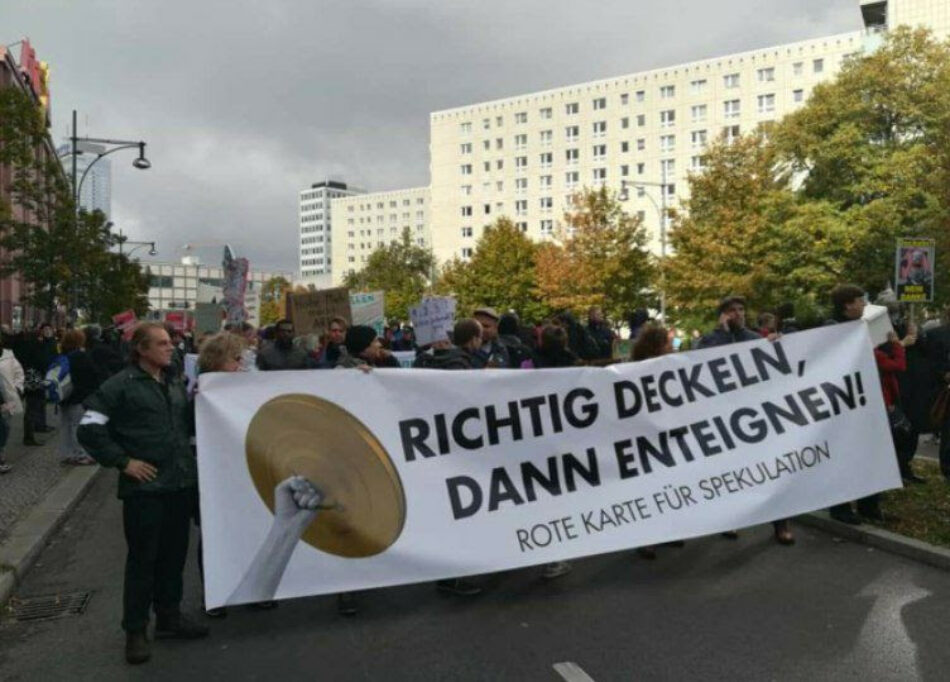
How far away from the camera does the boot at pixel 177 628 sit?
5.02 metres

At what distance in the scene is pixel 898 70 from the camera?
38.3 meters

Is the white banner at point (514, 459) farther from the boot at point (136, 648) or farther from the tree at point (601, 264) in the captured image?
the tree at point (601, 264)

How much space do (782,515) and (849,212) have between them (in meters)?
35.4

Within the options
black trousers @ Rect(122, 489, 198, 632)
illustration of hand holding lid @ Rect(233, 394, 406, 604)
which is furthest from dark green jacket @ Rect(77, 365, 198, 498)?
illustration of hand holding lid @ Rect(233, 394, 406, 604)

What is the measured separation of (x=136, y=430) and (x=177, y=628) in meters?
1.22

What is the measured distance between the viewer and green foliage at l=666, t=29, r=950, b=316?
36.7 meters

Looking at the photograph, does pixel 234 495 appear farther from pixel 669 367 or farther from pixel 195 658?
pixel 669 367

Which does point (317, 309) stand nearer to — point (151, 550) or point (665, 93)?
point (151, 550)

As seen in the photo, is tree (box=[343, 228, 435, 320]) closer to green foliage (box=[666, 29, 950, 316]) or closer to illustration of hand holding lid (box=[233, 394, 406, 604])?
green foliage (box=[666, 29, 950, 316])

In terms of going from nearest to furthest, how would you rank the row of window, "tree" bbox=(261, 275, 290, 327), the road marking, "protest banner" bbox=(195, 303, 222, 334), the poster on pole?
1. the road marking
2. the poster on pole
3. "protest banner" bbox=(195, 303, 222, 334)
4. the row of window
5. "tree" bbox=(261, 275, 290, 327)

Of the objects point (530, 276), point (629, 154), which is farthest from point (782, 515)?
point (629, 154)

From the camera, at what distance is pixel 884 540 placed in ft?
21.3

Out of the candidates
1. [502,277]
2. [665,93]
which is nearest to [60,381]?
[502,277]

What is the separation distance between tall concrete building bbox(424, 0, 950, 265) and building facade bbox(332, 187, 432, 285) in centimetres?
5941
